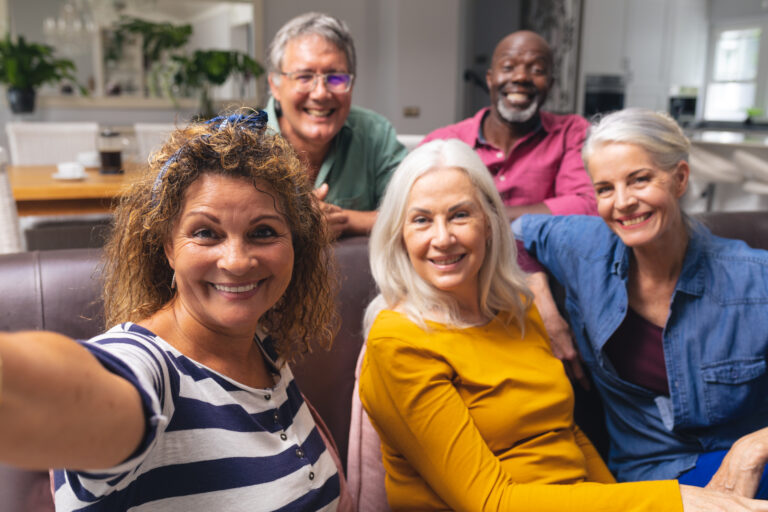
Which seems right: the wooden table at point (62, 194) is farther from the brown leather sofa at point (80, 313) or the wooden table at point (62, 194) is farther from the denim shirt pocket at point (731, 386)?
the denim shirt pocket at point (731, 386)

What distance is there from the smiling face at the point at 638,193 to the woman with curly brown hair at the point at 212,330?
28.6 inches

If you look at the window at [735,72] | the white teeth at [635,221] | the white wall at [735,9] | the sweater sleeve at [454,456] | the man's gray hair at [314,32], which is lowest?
the sweater sleeve at [454,456]

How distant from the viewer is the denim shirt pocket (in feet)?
4.61

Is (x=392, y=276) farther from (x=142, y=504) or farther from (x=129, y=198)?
(x=142, y=504)

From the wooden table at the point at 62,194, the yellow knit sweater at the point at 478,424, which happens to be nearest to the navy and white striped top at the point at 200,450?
the yellow knit sweater at the point at 478,424

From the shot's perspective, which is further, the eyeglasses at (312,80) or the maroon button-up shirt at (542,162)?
the maroon button-up shirt at (542,162)

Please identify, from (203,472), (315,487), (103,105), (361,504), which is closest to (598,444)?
(361,504)

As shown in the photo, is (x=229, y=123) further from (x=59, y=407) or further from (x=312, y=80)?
(x=312, y=80)

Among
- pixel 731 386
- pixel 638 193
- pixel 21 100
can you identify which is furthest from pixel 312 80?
pixel 21 100

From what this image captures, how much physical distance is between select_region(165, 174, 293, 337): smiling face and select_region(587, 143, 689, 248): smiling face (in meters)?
0.85

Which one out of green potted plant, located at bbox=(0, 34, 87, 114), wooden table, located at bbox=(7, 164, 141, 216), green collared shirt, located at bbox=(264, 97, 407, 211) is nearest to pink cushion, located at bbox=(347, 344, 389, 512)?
green collared shirt, located at bbox=(264, 97, 407, 211)

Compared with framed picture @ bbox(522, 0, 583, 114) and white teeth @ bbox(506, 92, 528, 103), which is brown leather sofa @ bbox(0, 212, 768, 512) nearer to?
white teeth @ bbox(506, 92, 528, 103)

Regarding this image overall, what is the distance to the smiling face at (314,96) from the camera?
6.69 ft

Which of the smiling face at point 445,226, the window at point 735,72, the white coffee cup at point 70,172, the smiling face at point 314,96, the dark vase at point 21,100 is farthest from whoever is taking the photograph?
the window at point 735,72
